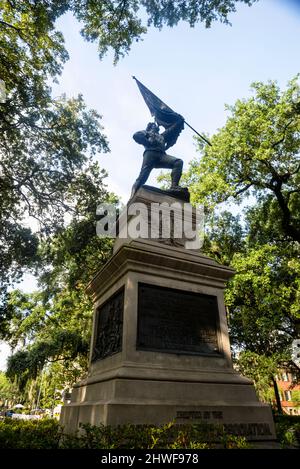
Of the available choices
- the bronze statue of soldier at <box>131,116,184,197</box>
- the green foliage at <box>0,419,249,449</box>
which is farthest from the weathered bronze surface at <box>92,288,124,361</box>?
the bronze statue of soldier at <box>131,116,184,197</box>

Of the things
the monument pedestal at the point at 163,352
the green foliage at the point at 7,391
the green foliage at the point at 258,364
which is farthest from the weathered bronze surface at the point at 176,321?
the green foliage at the point at 7,391

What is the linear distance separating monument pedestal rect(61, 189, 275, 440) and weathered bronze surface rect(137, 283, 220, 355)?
0.07 ft

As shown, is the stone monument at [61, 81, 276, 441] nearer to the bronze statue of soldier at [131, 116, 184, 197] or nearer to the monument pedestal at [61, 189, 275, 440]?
the monument pedestal at [61, 189, 275, 440]

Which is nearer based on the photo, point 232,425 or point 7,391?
point 232,425

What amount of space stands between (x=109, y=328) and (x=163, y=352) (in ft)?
5.22

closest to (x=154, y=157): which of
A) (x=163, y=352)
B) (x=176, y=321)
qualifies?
(x=176, y=321)

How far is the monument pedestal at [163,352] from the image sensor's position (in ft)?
17.2

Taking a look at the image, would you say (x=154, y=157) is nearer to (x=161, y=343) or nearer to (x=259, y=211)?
(x=161, y=343)

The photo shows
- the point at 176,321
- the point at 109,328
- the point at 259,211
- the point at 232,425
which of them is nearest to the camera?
the point at 232,425

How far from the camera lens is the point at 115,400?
4.93m

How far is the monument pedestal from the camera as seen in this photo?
17.2ft

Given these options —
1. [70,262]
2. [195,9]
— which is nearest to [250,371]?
[70,262]

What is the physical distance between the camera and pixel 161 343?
612cm

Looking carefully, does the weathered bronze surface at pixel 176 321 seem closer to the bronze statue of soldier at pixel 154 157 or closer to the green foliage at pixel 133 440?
the green foliage at pixel 133 440
